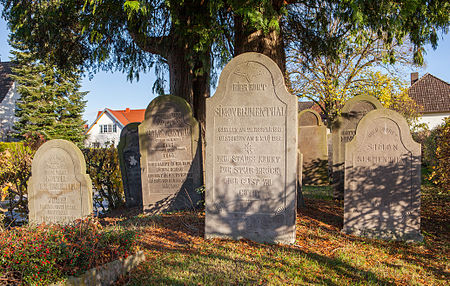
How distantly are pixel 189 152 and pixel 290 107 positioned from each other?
9.77ft

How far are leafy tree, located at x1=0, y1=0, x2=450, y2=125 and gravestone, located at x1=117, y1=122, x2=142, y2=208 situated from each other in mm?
1967

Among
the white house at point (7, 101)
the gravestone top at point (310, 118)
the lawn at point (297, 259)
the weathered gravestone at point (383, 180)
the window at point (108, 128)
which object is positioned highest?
the white house at point (7, 101)

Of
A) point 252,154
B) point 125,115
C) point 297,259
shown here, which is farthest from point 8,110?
point 297,259

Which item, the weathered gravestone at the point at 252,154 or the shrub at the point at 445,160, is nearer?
the weathered gravestone at the point at 252,154

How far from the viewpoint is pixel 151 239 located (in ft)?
16.4

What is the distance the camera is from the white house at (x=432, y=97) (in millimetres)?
31969

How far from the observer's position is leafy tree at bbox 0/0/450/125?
600cm

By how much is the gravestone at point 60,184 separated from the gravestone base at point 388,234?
4994mm

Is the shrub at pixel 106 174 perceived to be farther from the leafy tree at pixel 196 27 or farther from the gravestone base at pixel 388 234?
the gravestone base at pixel 388 234

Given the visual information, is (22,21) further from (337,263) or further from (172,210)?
(337,263)

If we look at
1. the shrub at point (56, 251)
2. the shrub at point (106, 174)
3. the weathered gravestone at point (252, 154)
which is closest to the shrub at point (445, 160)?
the weathered gravestone at point (252, 154)

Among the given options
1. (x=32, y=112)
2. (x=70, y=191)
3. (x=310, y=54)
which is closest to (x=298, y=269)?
(x=70, y=191)

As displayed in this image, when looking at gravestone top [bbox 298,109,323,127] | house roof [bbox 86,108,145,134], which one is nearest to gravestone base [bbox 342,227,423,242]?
gravestone top [bbox 298,109,323,127]

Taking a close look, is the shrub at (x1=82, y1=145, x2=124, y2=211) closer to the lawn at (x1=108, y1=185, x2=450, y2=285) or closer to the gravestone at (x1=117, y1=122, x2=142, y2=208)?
the gravestone at (x1=117, y1=122, x2=142, y2=208)
